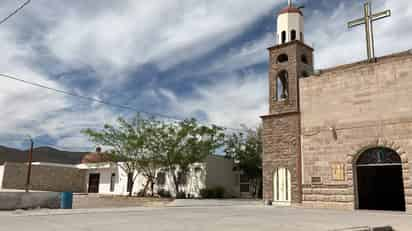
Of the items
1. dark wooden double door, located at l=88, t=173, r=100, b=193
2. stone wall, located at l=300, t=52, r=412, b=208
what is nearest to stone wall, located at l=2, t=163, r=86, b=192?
dark wooden double door, located at l=88, t=173, r=100, b=193

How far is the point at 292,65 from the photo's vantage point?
21219 mm

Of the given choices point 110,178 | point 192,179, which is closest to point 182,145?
point 192,179

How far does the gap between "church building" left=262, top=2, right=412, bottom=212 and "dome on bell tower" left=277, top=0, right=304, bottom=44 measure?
11mm

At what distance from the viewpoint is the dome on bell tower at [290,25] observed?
22.0 m

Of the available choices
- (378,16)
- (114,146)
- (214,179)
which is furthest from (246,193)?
(378,16)

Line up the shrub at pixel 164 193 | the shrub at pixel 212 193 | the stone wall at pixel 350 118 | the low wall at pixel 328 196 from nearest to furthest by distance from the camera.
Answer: the stone wall at pixel 350 118, the low wall at pixel 328 196, the shrub at pixel 212 193, the shrub at pixel 164 193

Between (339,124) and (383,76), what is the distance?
9.50 ft

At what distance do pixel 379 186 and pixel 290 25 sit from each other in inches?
393

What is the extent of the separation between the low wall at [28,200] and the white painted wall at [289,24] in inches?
567

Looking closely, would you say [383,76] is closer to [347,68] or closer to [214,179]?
[347,68]

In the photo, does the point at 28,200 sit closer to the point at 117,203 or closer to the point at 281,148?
the point at 117,203

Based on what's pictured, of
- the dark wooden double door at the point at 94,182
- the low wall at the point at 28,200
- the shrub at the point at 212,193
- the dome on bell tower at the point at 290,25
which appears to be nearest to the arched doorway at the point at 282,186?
the dome on bell tower at the point at 290,25

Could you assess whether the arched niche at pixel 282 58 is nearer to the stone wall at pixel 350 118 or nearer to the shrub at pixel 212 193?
the stone wall at pixel 350 118

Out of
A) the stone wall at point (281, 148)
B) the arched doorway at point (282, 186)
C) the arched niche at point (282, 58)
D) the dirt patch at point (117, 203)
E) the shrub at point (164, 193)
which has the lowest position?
the dirt patch at point (117, 203)
